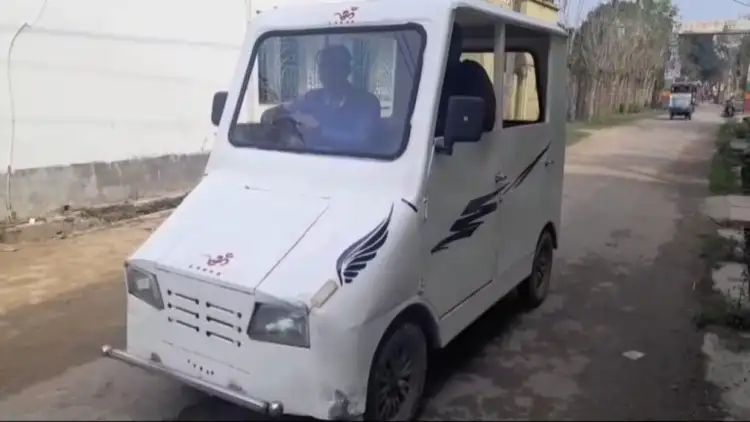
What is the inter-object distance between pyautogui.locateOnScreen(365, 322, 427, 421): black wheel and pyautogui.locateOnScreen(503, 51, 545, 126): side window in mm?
1836

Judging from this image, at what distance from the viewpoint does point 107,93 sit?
891cm

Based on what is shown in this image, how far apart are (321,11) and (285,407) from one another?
2.37m

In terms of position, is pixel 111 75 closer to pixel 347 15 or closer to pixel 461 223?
pixel 347 15

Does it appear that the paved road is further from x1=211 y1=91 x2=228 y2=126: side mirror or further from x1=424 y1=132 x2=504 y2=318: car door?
x1=211 y1=91 x2=228 y2=126: side mirror

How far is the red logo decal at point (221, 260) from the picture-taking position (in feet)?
11.0

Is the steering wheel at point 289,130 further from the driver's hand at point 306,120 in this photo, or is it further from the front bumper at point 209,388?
the front bumper at point 209,388

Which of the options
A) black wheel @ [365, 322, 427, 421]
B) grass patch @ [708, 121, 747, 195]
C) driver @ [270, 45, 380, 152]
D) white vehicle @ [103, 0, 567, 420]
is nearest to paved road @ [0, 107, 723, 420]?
black wheel @ [365, 322, 427, 421]

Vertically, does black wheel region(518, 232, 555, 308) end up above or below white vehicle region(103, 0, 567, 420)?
below

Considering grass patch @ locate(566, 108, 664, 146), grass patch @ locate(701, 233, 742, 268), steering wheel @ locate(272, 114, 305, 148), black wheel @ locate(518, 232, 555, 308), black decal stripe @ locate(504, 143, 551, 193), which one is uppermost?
steering wheel @ locate(272, 114, 305, 148)

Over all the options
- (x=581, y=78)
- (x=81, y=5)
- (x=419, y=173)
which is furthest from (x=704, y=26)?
(x=419, y=173)

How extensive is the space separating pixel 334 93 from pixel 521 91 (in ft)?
6.02

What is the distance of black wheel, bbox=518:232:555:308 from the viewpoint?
5.95 meters

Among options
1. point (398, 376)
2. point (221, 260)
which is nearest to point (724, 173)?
point (398, 376)

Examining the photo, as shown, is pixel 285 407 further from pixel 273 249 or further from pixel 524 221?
pixel 524 221
